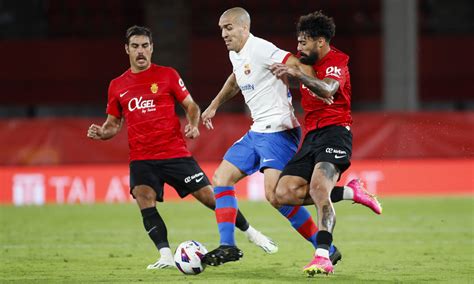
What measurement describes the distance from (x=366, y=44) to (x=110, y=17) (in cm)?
722

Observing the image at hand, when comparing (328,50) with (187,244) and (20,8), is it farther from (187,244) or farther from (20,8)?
(20,8)

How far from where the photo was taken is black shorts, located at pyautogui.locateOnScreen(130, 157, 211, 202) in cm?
920

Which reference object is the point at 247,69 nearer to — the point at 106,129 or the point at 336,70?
the point at 336,70

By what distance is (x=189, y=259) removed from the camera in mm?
8547

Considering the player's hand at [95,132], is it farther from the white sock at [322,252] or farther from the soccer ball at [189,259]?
the white sock at [322,252]

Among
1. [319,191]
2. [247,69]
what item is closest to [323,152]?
[319,191]

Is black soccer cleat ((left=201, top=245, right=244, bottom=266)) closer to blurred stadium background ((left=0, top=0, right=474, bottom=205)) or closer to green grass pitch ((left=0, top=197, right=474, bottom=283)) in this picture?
green grass pitch ((left=0, top=197, right=474, bottom=283))

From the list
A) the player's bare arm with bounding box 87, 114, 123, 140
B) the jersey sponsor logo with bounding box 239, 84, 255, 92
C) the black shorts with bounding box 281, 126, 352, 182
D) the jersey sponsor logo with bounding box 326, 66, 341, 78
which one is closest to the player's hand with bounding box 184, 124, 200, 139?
the jersey sponsor logo with bounding box 239, 84, 255, 92

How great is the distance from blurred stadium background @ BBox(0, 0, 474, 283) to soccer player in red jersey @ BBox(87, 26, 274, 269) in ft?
2.35

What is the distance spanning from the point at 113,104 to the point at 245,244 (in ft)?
9.48

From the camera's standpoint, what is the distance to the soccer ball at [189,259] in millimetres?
8547

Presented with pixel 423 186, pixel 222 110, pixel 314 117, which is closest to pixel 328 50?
pixel 314 117

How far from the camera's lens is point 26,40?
1046 inches

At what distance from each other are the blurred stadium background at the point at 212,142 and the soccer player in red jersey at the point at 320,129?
0.71m
